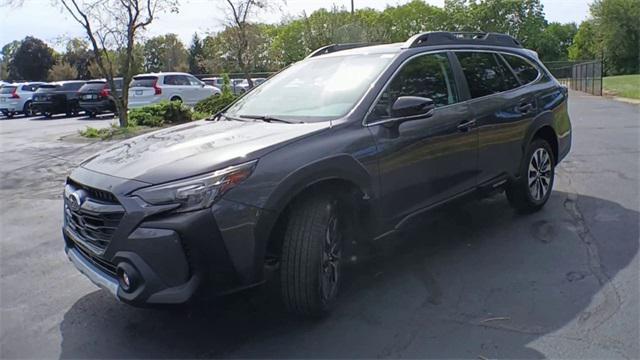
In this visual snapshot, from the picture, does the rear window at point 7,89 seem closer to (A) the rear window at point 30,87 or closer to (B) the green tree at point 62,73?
(A) the rear window at point 30,87

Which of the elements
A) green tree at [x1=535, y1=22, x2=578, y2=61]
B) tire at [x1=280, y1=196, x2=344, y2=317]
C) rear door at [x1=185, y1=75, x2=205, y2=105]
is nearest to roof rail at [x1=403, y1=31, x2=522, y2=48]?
tire at [x1=280, y1=196, x2=344, y2=317]

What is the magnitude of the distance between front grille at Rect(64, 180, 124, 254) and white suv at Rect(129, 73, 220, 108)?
18.8m

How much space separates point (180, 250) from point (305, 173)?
0.89m

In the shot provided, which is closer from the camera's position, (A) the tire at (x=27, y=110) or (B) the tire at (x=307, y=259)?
(B) the tire at (x=307, y=259)

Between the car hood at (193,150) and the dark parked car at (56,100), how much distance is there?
23.4 metres

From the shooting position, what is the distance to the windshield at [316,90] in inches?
163

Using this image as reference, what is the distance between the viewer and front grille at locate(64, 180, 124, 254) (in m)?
3.22

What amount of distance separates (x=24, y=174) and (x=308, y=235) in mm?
8022

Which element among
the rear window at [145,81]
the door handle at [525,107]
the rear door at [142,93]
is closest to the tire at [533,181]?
the door handle at [525,107]

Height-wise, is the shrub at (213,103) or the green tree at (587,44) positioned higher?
the green tree at (587,44)

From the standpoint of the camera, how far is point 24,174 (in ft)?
31.9

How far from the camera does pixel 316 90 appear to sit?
14.6ft

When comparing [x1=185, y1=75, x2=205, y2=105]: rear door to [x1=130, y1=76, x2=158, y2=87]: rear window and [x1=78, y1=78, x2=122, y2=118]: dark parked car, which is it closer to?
[x1=130, y1=76, x2=158, y2=87]: rear window

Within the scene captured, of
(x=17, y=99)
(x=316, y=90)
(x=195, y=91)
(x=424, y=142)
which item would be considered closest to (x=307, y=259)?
(x=424, y=142)
